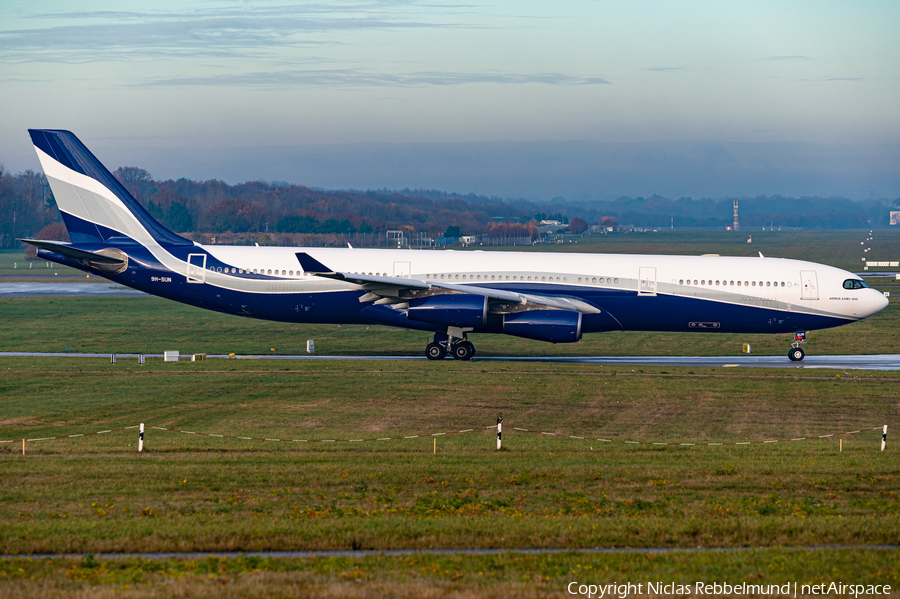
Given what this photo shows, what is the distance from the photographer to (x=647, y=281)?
3447 centimetres

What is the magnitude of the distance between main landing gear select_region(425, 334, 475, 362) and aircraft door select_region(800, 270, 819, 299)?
1376 centimetres

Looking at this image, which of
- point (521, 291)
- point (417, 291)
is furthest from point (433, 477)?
point (521, 291)

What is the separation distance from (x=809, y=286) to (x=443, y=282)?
15.0 m

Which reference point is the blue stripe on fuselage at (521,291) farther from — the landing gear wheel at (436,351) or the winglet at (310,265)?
the winglet at (310,265)

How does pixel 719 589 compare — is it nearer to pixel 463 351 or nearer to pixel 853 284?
pixel 463 351

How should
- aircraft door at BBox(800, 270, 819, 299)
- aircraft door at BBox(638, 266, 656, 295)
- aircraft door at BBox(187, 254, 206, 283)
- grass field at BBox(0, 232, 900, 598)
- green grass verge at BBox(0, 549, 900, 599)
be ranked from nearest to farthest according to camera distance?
green grass verge at BBox(0, 549, 900, 599) < grass field at BBox(0, 232, 900, 598) < aircraft door at BBox(638, 266, 656, 295) < aircraft door at BBox(800, 270, 819, 299) < aircraft door at BBox(187, 254, 206, 283)

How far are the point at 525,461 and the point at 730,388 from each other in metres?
13.3

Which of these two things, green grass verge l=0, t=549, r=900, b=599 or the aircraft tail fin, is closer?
green grass verge l=0, t=549, r=900, b=599

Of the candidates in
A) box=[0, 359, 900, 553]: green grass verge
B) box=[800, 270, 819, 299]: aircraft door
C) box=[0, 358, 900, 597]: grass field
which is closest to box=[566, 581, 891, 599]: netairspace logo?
box=[0, 358, 900, 597]: grass field

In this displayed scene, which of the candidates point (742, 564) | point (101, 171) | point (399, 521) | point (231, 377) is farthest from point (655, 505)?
point (101, 171)

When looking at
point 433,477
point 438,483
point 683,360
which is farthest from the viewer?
point 683,360

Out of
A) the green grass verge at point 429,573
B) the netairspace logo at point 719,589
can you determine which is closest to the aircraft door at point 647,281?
the green grass verge at point 429,573

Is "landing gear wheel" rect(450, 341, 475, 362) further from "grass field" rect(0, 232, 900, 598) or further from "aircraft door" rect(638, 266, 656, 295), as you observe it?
"aircraft door" rect(638, 266, 656, 295)

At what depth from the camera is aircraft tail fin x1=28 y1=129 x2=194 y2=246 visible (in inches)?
1396
